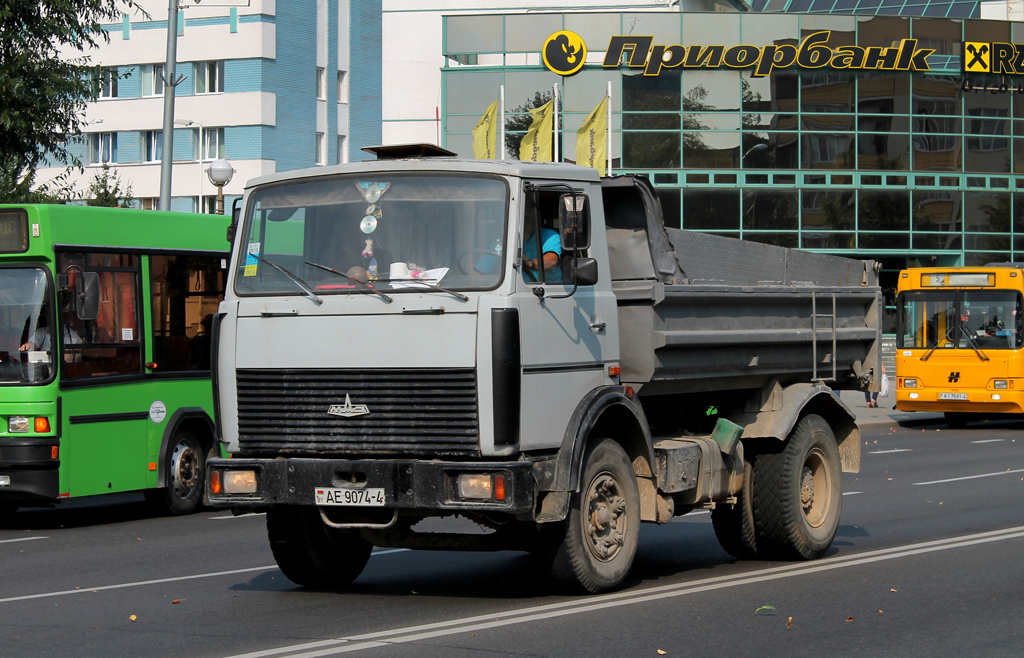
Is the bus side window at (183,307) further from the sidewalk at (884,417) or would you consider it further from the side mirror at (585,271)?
the sidewalk at (884,417)

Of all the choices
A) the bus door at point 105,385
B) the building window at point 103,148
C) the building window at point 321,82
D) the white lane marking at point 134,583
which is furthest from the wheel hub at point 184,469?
the building window at point 103,148

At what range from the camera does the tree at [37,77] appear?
57.5 feet

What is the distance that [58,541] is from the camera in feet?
40.0

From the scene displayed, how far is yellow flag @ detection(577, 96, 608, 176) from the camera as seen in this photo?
32062 mm

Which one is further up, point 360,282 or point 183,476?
point 360,282

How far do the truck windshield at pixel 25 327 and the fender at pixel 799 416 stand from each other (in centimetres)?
649

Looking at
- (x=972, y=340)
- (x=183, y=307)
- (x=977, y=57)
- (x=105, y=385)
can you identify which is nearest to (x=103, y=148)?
(x=977, y=57)

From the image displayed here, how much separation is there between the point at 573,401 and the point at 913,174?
37403 mm

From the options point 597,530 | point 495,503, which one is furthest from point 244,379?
point 597,530

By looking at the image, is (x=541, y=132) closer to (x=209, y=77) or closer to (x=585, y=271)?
(x=585, y=271)

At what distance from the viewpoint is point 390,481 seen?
297 inches

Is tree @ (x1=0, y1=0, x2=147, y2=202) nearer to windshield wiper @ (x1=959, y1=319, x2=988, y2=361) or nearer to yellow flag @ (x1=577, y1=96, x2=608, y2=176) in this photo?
yellow flag @ (x1=577, y1=96, x2=608, y2=176)

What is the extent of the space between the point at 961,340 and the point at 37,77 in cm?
1739

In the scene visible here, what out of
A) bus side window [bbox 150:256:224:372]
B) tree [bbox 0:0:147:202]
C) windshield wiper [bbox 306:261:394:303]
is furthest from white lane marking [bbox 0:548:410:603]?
tree [bbox 0:0:147:202]
